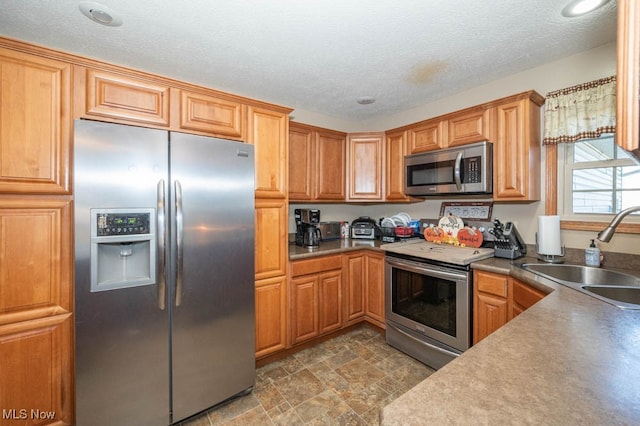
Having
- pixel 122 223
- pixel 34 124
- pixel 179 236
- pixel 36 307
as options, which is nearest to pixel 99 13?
pixel 34 124

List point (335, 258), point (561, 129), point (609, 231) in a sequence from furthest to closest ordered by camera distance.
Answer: point (335, 258)
point (561, 129)
point (609, 231)

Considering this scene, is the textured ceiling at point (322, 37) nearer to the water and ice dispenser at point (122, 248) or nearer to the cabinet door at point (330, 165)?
the cabinet door at point (330, 165)

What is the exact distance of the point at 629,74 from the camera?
520 millimetres

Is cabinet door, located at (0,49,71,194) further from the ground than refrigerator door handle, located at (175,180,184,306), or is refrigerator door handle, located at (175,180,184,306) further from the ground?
cabinet door, located at (0,49,71,194)

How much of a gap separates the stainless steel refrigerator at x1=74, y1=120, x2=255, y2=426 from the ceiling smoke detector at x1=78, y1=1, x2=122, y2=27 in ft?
2.15

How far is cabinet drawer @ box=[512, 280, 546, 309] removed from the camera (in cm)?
157

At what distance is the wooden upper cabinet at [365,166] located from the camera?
3135 millimetres

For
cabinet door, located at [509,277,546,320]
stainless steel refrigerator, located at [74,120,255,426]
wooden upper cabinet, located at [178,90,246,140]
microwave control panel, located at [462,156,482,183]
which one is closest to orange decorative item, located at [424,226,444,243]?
microwave control panel, located at [462,156,482,183]

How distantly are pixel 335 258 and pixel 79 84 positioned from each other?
225 centimetres

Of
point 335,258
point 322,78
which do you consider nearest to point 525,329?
point 335,258

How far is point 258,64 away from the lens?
2131 mm

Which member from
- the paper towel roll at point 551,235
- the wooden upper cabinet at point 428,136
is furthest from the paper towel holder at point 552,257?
the wooden upper cabinet at point 428,136

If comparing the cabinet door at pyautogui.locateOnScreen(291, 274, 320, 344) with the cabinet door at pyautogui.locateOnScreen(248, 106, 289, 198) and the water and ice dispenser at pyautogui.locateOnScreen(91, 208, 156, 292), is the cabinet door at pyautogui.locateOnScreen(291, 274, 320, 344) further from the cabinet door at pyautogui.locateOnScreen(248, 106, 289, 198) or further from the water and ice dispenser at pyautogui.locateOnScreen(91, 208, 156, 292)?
the water and ice dispenser at pyautogui.locateOnScreen(91, 208, 156, 292)

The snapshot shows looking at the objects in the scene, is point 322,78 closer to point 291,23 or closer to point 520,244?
point 291,23
